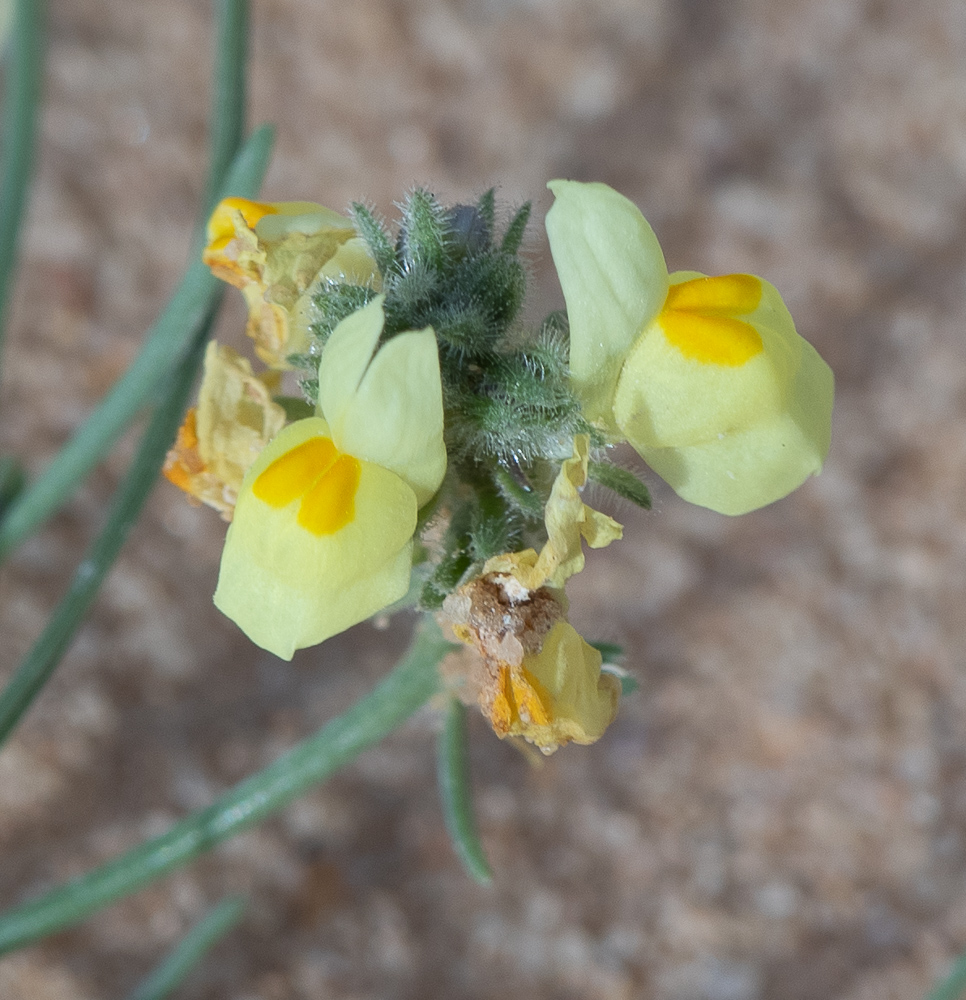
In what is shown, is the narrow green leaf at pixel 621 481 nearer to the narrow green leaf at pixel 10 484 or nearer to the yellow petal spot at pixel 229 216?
the yellow petal spot at pixel 229 216

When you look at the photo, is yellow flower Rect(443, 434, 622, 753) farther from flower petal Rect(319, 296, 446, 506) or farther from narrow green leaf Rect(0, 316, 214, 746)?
narrow green leaf Rect(0, 316, 214, 746)

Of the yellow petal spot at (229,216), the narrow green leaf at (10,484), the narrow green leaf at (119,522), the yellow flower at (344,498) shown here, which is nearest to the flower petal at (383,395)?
the yellow flower at (344,498)

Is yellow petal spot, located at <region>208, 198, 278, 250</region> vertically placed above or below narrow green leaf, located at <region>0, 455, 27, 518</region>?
above

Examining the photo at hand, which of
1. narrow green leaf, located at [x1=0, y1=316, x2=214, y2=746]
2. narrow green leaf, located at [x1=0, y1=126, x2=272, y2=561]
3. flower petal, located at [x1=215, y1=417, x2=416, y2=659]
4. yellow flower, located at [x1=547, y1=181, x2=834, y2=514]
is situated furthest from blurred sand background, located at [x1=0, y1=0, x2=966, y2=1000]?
flower petal, located at [x1=215, y1=417, x2=416, y2=659]

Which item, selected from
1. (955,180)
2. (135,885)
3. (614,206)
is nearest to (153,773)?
(135,885)

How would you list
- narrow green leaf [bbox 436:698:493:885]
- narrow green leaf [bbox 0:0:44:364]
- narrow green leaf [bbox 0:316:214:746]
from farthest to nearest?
narrow green leaf [bbox 0:0:44:364], narrow green leaf [bbox 0:316:214:746], narrow green leaf [bbox 436:698:493:885]

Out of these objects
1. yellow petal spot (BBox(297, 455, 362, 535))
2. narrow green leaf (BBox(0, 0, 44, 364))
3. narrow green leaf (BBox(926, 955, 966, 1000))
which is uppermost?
yellow petal spot (BBox(297, 455, 362, 535))

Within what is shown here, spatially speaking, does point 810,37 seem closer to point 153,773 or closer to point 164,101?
point 164,101

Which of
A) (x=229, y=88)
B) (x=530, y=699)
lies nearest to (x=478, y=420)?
(x=530, y=699)
